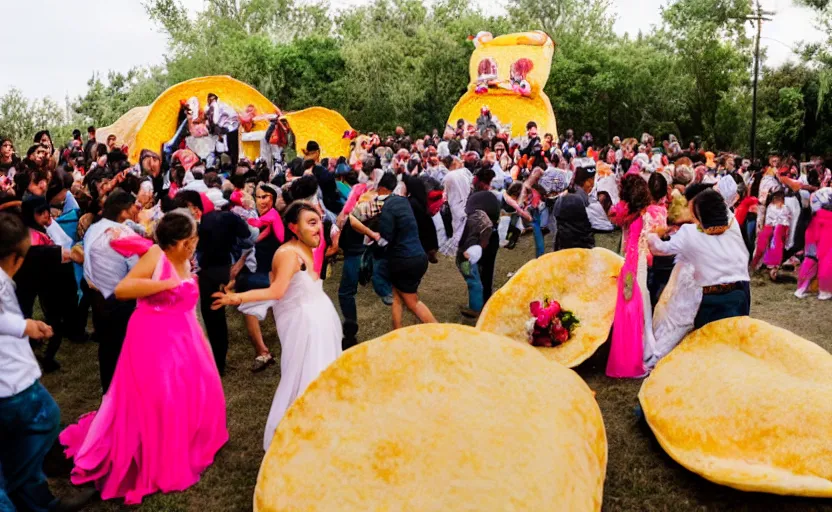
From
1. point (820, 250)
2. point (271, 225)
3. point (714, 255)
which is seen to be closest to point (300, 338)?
point (271, 225)

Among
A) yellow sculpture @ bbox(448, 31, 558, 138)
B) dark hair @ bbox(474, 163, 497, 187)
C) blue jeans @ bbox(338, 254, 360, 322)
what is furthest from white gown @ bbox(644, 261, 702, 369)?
yellow sculpture @ bbox(448, 31, 558, 138)

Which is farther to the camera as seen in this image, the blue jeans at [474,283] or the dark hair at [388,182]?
the blue jeans at [474,283]

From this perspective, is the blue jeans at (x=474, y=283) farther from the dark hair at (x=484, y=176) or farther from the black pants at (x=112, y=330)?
the black pants at (x=112, y=330)

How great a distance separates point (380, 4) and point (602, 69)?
44.1 ft

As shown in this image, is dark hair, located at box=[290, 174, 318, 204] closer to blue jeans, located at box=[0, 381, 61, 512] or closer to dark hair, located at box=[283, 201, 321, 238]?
dark hair, located at box=[283, 201, 321, 238]

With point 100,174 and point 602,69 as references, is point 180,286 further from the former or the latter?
point 602,69

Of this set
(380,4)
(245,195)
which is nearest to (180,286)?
(245,195)

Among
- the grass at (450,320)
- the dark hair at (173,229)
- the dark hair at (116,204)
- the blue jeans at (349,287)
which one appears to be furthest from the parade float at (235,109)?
the dark hair at (173,229)

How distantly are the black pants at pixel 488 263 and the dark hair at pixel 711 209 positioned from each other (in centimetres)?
297

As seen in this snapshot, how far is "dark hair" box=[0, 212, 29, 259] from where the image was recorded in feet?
12.0

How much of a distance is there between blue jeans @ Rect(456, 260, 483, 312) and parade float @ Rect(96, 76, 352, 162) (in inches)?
484

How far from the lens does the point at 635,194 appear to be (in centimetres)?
596

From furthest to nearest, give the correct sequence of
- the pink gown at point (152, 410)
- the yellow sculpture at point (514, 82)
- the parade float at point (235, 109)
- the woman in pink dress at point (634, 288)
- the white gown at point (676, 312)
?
the yellow sculpture at point (514, 82) → the parade float at point (235, 109) → the woman in pink dress at point (634, 288) → the white gown at point (676, 312) → the pink gown at point (152, 410)

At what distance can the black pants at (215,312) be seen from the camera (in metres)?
6.36
